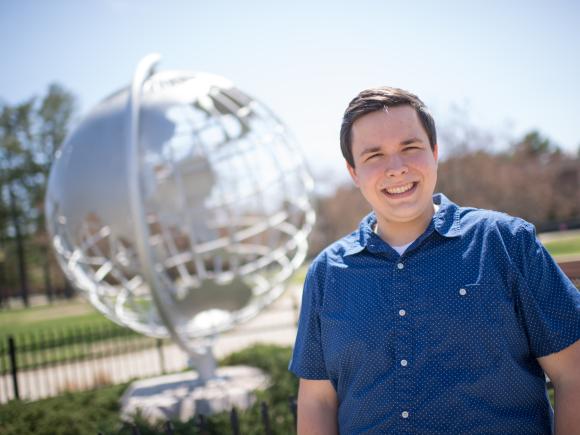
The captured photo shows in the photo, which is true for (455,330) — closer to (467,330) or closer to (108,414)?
(467,330)

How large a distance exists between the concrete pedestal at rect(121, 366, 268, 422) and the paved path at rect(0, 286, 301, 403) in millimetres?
1629

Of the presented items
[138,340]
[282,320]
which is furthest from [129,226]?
[282,320]

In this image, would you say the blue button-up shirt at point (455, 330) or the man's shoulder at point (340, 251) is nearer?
the blue button-up shirt at point (455, 330)

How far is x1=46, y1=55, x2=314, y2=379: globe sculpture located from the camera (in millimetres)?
5730

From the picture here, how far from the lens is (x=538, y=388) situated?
1.62 meters

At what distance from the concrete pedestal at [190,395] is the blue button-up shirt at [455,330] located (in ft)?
14.0

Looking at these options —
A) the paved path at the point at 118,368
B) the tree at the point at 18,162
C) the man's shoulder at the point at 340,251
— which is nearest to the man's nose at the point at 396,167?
the man's shoulder at the point at 340,251

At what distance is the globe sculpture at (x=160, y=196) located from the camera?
18.8ft

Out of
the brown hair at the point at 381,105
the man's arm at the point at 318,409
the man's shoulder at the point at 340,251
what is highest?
the brown hair at the point at 381,105

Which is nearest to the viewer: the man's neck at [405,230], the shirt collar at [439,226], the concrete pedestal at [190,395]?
the shirt collar at [439,226]

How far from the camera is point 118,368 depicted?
10781 mm

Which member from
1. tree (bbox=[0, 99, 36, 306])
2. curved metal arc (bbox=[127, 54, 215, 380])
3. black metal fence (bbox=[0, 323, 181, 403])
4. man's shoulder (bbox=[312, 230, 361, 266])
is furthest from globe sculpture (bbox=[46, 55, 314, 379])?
tree (bbox=[0, 99, 36, 306])

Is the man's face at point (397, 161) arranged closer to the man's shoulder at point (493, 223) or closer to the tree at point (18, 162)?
the man's shoulder at point (493, 223)

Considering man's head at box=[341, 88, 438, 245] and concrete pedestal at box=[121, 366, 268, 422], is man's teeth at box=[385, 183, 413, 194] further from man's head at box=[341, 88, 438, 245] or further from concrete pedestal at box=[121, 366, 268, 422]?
concrete pedestal at box=[121, 366, 268, 422]
